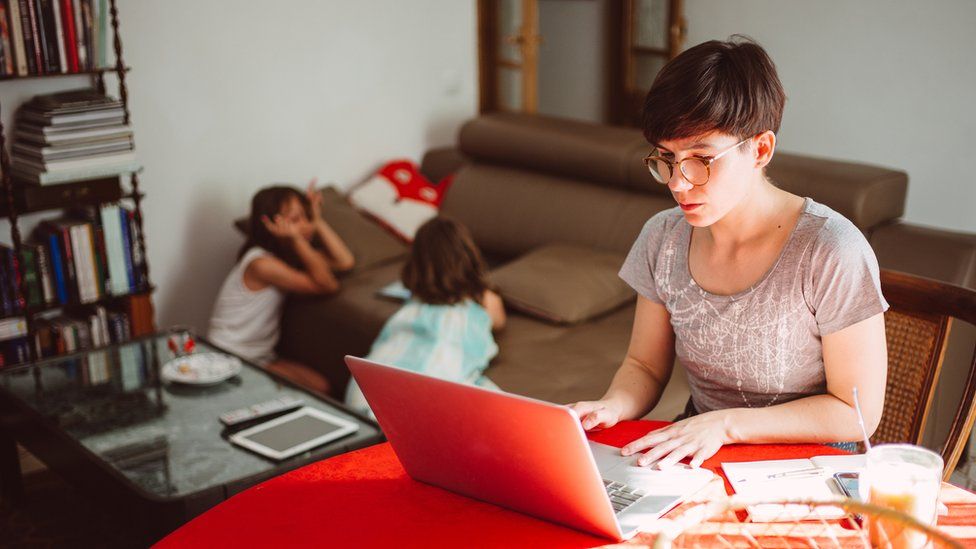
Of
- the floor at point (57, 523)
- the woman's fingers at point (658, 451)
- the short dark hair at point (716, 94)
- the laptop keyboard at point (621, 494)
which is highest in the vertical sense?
the short dark hair at point (716, 94)

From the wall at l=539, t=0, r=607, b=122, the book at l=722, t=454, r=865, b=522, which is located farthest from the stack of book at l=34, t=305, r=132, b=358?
the wall at l=539, t=0, r=607, b=122

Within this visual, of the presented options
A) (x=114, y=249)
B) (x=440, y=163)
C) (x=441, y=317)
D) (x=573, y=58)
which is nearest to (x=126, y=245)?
(x=114, y=249)

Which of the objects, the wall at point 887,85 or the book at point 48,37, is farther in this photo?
the wall at point 887,85

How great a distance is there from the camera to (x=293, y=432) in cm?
236

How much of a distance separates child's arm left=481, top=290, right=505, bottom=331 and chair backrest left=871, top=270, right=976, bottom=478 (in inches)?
55.5

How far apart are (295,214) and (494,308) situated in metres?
0.84

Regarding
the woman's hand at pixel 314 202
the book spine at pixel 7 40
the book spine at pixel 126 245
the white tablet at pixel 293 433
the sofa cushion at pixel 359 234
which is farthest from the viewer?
the sofa cushion at pixel 359 234

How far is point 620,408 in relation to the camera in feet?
4.95

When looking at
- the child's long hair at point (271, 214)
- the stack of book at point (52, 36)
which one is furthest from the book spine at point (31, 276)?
the child's long hair at point (271, 214)

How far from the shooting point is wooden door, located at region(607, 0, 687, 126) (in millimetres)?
5055

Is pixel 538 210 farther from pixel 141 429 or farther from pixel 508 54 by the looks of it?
pixel 508 54

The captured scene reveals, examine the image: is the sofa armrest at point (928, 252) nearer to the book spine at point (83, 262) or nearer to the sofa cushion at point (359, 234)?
the sofa cushion at point (359, 234)

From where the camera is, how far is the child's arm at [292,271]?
3.29 meters

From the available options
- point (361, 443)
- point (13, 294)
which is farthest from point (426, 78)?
point (361, 443)
